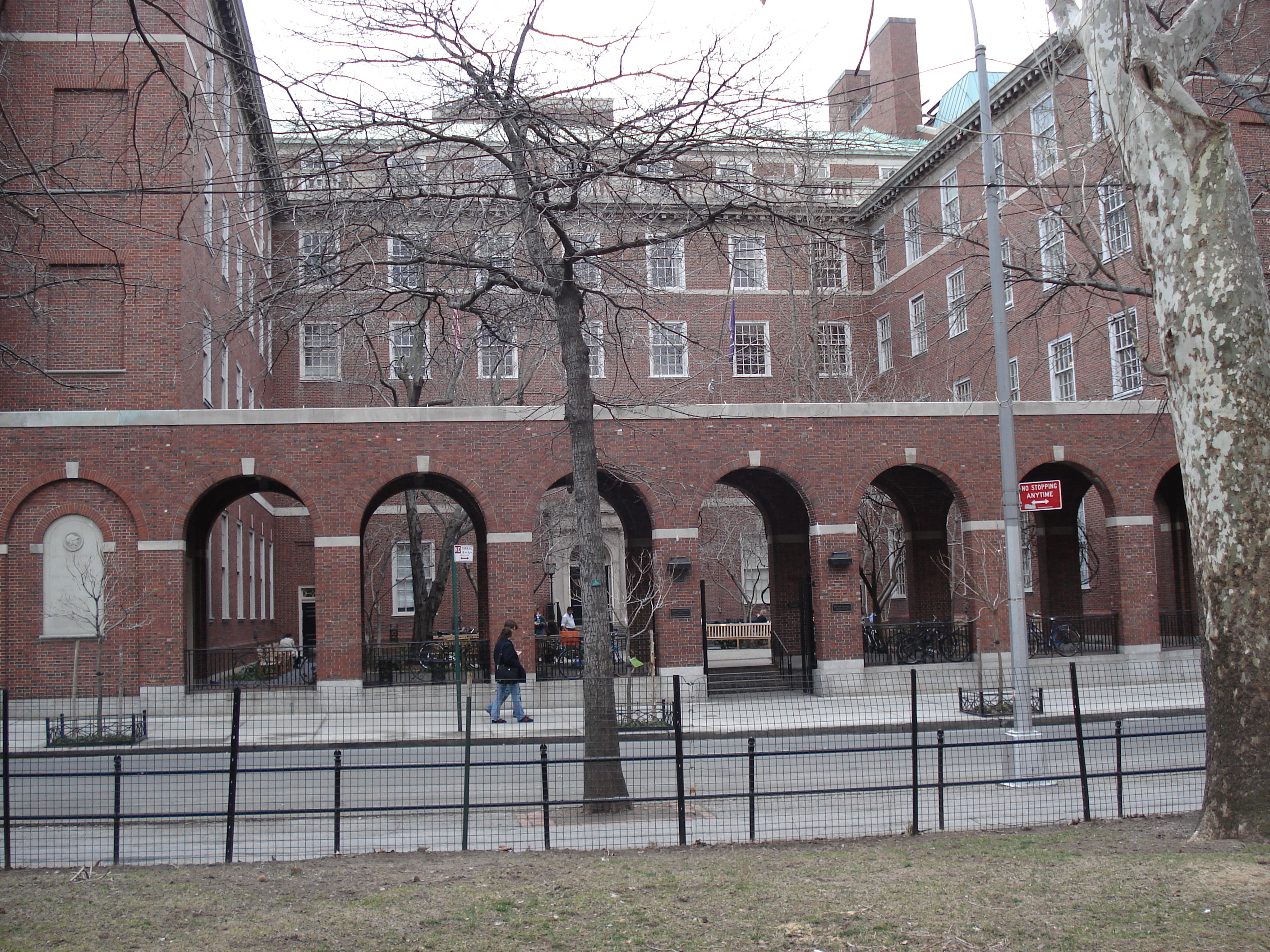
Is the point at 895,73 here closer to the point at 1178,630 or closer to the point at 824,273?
the point at 824,273

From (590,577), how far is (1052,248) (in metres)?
17.8

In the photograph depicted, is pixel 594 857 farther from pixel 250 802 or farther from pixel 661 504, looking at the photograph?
pixel 661 504

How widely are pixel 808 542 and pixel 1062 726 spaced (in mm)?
8538

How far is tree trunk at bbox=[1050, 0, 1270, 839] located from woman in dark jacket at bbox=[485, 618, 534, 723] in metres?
13.1

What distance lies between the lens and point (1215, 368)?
8.55 meters

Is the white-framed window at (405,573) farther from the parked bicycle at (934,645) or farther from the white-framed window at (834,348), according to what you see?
the parked bicycle at (934,645)

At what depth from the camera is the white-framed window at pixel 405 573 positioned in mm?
42562

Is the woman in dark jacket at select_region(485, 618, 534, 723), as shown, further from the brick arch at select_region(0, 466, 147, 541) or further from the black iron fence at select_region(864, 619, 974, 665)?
the black iron fence at select_region(864, 619, 974, 665)

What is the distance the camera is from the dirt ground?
6113 mm

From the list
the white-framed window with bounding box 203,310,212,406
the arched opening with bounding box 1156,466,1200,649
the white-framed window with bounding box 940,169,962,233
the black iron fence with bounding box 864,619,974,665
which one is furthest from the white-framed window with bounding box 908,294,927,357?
the white-framed window with bounding box 203,310,212,406

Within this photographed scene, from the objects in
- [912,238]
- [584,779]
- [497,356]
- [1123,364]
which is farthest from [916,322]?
[584,779]

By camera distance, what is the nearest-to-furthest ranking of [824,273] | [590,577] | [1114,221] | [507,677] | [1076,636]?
[590,577] < [507,677] < [1076,636] < [1114,221] < [824,273]

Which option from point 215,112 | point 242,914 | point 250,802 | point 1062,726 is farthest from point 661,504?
point 242,914

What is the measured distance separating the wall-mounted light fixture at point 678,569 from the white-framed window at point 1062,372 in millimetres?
15784
